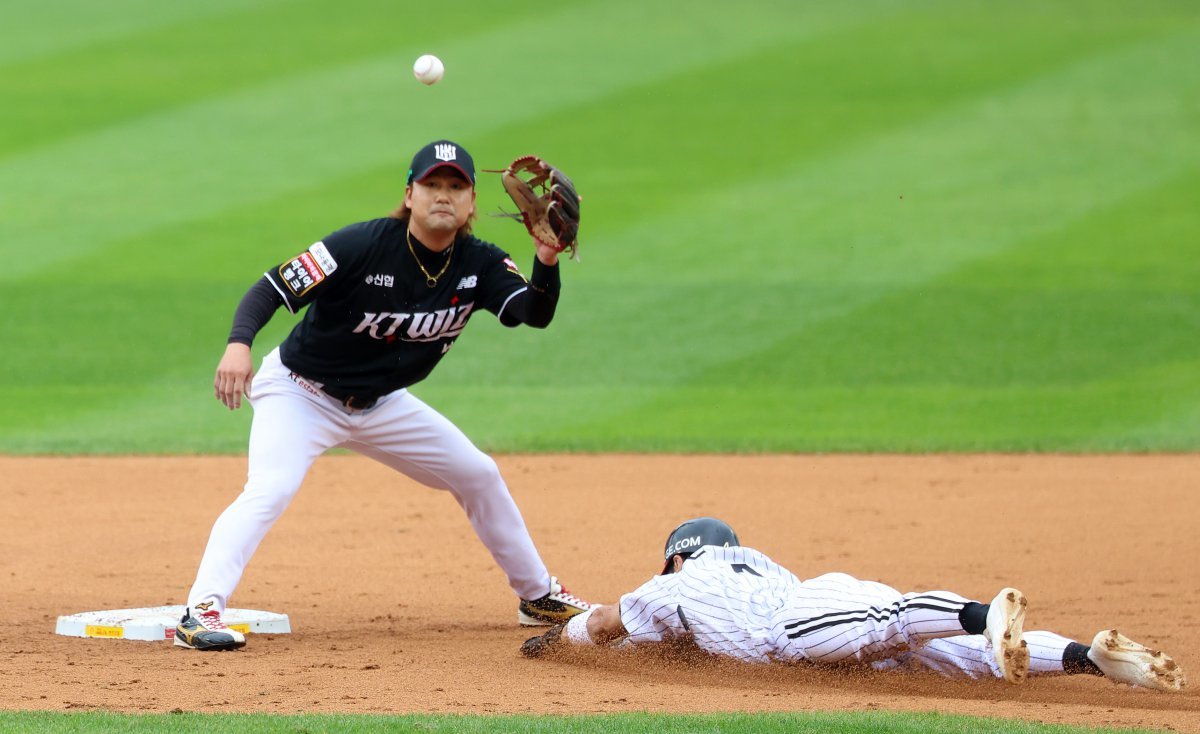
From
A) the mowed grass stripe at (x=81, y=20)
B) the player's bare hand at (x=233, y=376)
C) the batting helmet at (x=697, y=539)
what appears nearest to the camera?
the player's bare hand at (x=233, y=376)

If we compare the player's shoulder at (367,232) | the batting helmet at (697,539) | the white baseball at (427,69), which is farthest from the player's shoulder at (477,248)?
the batting helmet at (697,539)

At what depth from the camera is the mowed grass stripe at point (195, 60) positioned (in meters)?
18.1

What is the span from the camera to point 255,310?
18.2 feet

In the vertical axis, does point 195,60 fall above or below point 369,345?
above

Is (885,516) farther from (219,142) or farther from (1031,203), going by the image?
(219,142)

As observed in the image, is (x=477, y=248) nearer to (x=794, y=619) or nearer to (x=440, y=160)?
(x=440, y=160)

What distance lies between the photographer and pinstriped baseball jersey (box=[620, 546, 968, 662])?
4949 millimetres

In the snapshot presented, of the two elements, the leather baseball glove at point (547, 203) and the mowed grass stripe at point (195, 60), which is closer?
the leather baseball glove at point (547, 203)

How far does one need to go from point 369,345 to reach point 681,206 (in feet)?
33.6

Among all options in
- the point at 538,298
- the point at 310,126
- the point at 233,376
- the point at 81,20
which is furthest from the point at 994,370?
the point at 81,20

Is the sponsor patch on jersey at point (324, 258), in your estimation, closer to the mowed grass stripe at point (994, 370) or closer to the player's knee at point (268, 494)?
the player's knee at point (268, 494)

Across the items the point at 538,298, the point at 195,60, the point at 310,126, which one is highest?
the point at 195,60

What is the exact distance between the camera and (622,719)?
4.39 m

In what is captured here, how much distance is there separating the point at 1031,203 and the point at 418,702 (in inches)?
479
